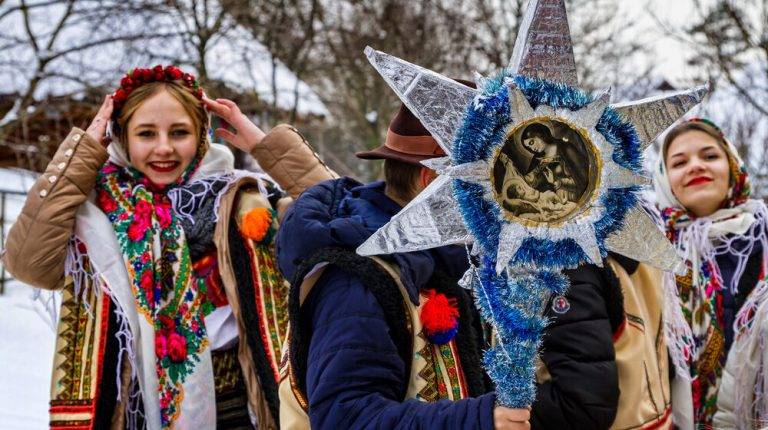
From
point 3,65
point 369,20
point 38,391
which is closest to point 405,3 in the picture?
point 369,20

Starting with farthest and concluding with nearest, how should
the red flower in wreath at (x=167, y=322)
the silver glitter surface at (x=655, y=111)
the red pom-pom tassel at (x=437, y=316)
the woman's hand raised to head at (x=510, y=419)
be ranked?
the red flower in wreath at (x=167, y=322)
the red pom-pom tassel at (x=437, y=316)
the silver glitter surface at (x=655, y=111)
the woman's hand raised to head at (x=510, y=419)

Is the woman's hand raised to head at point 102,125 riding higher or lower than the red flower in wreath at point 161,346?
→ higher

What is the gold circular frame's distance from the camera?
1256 mm

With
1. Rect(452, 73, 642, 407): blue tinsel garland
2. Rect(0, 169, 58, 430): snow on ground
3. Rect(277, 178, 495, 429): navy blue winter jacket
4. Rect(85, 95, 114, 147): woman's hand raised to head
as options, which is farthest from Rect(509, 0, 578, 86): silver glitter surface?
Rect(0, 169, 58, 430): snow on ground

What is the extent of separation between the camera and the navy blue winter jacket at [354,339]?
129 centimetres

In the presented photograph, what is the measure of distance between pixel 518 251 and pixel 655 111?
0.40 m

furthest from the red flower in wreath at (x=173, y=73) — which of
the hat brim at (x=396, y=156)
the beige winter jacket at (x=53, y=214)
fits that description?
the hat brim at (x=396, y=156)

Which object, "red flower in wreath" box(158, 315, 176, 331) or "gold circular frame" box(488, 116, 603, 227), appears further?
"red flower in wreath" box(158, 315, 176, 331)

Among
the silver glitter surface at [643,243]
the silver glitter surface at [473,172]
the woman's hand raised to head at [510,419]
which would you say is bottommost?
the woman's hand raised to head at [510,419]

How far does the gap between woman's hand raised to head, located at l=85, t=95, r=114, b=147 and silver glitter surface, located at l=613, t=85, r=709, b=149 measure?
1872 mm

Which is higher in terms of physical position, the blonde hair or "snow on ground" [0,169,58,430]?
the blonde hair

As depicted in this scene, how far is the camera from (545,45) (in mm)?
1271

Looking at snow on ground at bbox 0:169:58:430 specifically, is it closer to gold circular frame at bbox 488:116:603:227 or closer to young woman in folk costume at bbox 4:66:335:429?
young woman in folk costume at bbox 4:66:335:429

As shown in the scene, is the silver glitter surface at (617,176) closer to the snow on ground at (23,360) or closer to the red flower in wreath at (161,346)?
the red flower in wreath at (161,346)
